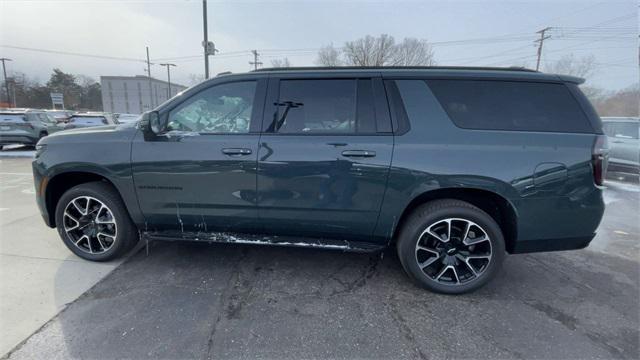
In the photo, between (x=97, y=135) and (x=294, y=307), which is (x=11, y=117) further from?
(x=294, y=307)

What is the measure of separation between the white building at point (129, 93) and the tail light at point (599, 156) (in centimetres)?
7076

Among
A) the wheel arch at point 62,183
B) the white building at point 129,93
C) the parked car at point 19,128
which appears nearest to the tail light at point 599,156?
the wheel arch at point 62,183

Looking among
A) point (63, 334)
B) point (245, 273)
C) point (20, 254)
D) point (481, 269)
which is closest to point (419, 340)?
point (481, 269)

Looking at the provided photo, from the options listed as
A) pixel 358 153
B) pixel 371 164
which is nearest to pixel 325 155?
pixel 358 153

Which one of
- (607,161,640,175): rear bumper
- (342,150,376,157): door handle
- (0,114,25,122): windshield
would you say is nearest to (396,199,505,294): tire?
(342,150,376,157): door handle

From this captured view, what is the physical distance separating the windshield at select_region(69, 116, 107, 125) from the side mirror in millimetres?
12803

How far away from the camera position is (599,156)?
2562 mm

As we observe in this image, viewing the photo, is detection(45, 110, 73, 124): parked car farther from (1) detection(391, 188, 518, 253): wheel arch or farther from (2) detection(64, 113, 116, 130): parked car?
(1) detection(391, 188, 518, 253): wheel arch

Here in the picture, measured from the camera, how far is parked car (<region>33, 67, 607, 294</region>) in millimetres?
2641

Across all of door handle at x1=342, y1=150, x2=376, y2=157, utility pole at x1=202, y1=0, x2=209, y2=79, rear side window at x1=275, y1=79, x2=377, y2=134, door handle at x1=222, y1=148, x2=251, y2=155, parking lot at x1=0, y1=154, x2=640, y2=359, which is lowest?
parking lot at x1=0, y1=154, x2=640, y2=359

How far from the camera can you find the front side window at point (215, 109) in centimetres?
299

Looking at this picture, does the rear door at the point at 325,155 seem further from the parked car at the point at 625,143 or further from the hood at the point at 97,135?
the parked car at the point at 625,143

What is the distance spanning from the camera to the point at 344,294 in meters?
2.85

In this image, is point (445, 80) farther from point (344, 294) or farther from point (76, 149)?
point (76, 149)
